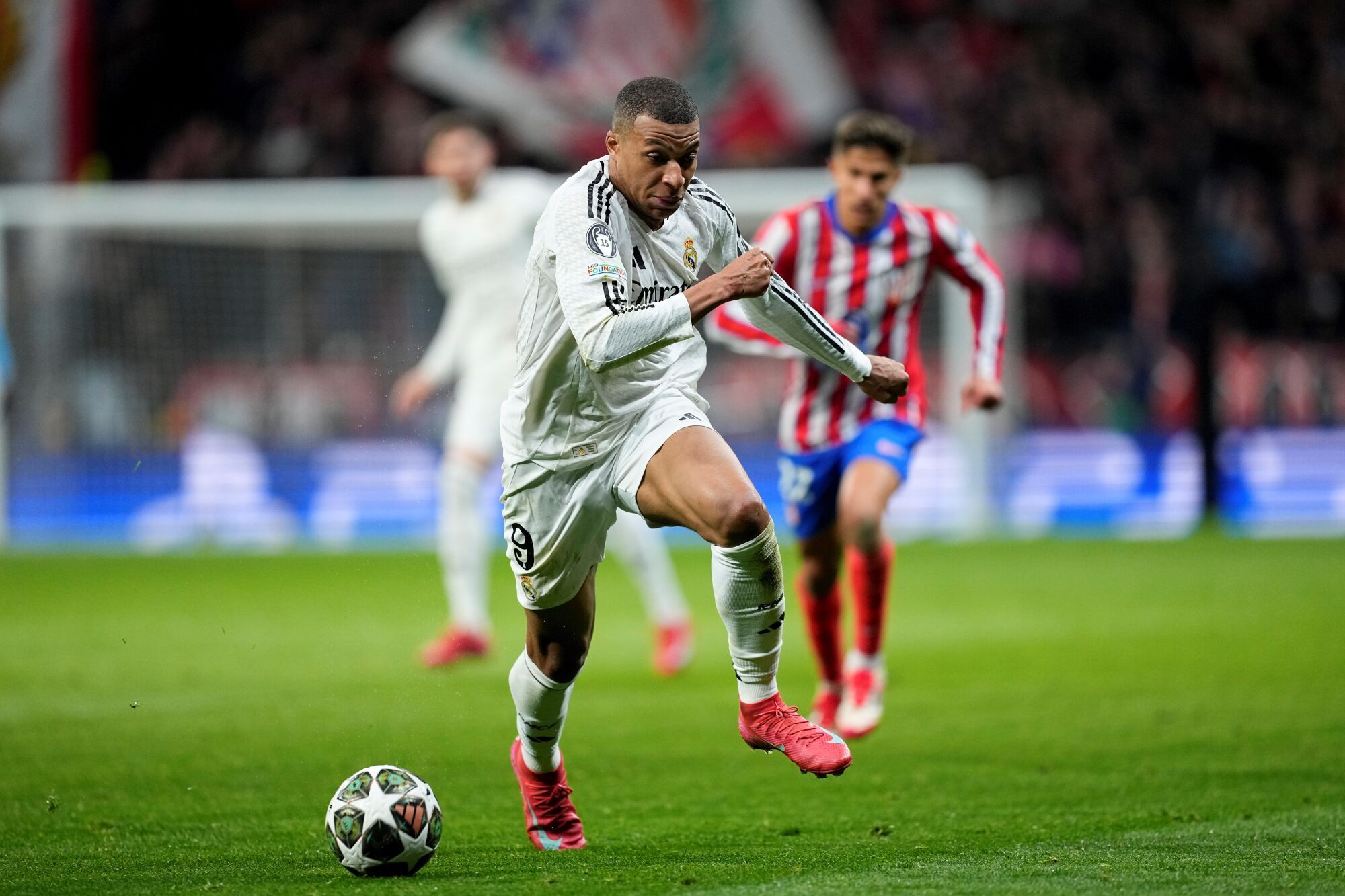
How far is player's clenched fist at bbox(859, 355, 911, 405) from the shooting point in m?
4.60

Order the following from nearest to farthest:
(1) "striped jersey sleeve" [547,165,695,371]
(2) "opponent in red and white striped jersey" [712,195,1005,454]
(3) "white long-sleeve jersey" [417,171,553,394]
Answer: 1. (1) "striped jersey sleeve" [547,165,695,371]
2. (2) "opponent in red and white striped jersey" [712,195,1005,454]
3. (3) "white long-sleeve jersey" [417,171,553,394]

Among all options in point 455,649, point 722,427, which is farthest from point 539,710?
point 722,427

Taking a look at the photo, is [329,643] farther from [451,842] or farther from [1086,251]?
[1086,251]

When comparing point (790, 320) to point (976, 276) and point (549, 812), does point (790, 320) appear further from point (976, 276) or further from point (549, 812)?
point (976, 276)

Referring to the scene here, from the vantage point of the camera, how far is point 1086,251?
2100 cm

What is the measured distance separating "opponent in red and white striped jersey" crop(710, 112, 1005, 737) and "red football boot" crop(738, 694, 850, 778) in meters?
2.12

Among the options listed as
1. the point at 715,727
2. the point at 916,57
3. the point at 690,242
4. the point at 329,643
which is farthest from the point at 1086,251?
the point at 690,242

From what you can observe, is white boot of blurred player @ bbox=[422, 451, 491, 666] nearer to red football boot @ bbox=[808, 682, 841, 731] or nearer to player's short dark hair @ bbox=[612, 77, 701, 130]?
red football boot @ bbox=[808, 682, 841, 731]

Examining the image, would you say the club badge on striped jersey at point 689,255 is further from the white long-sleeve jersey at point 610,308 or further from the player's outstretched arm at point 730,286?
the player's outstretched arm at point 730,286

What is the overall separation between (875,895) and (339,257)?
522 inches

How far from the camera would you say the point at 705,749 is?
6.30 meters

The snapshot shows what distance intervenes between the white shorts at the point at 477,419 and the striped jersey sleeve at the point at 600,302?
451 cm

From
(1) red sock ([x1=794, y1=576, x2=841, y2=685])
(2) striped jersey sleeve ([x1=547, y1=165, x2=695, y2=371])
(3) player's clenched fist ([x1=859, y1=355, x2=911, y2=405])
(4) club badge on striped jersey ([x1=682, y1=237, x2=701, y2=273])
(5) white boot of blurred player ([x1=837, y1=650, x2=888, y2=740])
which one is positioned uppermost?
(4) club badge on striped jersey ([x1=682, y1=237, x2=701, y2=273])

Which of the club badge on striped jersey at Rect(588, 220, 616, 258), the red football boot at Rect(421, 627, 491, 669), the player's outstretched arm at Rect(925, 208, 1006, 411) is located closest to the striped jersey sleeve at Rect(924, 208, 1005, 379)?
the player's outstretched arm at Rect(925, 208, 1006, 411)
